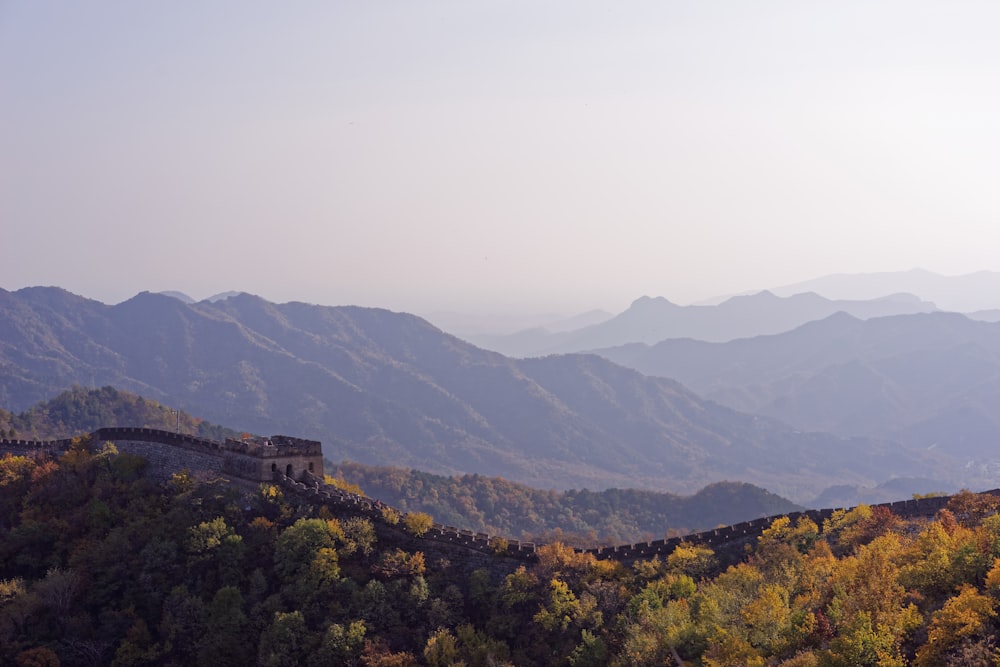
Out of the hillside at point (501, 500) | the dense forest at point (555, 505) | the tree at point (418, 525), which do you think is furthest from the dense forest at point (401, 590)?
the dense forest at point (555, 505)

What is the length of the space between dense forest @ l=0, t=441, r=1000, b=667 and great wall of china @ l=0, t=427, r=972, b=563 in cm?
112

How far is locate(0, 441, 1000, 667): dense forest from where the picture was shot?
37.2 m

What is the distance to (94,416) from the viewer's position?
543ft

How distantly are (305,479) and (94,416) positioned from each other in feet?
390

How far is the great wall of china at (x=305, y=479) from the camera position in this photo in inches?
2105

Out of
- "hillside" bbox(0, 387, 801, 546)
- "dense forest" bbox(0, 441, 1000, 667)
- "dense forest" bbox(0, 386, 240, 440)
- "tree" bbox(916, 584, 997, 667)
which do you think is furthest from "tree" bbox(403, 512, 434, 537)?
"hillside" bbox(0, 387, 801, 546)

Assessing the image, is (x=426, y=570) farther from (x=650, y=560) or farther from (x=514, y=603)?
(x=650, y=560)

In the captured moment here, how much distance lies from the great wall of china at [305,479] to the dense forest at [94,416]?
255 ft

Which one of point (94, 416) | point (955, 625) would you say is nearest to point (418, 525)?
point (955, 625)

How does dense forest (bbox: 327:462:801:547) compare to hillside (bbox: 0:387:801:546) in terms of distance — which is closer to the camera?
hillside (bbox: 0:387:801:546)

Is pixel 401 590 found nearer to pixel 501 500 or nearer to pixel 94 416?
pixel 94 416

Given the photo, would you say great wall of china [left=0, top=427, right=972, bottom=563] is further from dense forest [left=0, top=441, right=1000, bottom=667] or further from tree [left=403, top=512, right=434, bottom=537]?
dense forest [left=0, top=441, right=1000, bottom=667]

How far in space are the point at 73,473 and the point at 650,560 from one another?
43.8 metres

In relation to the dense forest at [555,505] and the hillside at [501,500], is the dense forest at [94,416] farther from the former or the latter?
the dense forest at [555,505]
